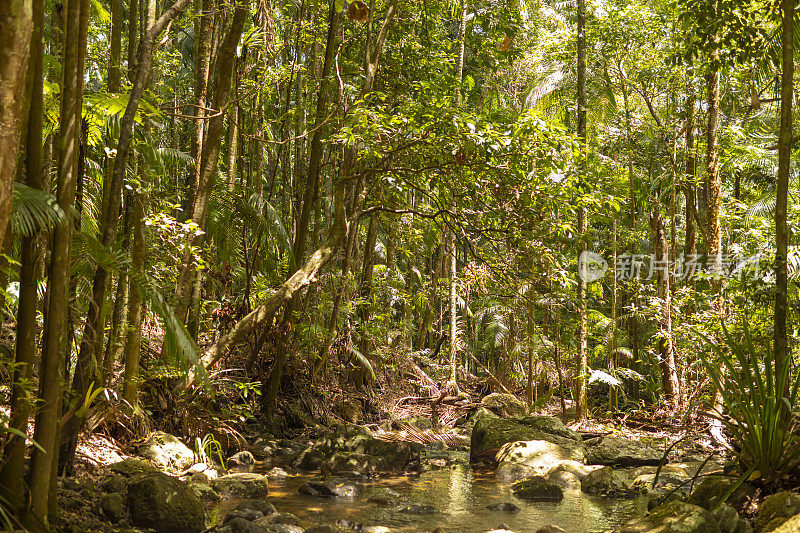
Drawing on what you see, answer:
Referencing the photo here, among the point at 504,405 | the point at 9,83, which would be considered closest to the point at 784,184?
the point at 9,83

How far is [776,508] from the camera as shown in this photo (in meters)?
4.48

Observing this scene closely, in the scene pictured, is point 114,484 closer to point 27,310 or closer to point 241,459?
point 27,310

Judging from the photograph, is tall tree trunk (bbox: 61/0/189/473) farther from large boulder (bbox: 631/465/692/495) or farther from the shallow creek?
large boulder (bbox: 631/465/692/495)

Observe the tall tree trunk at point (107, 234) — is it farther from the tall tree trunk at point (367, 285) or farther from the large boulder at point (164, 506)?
Answer: the tall tree trunk at point (367, 285)

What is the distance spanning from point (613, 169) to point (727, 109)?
9.35 ft

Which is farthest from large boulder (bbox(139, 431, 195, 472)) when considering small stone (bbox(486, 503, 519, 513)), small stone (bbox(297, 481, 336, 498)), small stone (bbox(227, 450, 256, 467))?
small stone (bbox(486, 503, 519, 513))

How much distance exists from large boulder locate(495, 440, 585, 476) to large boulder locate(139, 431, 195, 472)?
13.7ft

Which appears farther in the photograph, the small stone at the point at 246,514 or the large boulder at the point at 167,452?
the large boulder at the point at 167,452

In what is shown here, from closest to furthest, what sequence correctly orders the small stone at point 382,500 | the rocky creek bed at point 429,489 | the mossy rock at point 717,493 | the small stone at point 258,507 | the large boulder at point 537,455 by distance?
1. the mossy rock at point 717,493
2. the rocky creek bed at point 429,489
3. the small stone at point 258,507
4. the small stone at point 382,500
5. the large boulder at point 537,455

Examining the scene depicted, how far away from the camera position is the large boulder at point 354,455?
29.0ft

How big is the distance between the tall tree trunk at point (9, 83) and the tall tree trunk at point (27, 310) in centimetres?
127

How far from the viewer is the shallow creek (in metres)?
6.25

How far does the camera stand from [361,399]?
13.5 m

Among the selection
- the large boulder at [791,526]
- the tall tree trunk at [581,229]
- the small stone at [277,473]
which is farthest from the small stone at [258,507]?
the tall tree trunk at [581,229]
